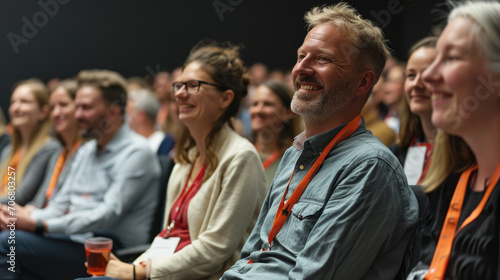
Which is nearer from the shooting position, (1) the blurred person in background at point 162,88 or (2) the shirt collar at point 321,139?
(2) the shirt collar at point 321,139

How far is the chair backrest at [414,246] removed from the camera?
1.38m

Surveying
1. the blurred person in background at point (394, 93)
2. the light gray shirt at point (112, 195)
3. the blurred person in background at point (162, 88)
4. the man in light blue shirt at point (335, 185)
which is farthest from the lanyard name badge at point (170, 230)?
the blurred person in background at point (162, 88)

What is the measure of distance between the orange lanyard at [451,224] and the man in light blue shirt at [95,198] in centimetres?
169

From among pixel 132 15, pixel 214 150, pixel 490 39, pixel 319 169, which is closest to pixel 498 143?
pixel 490 39

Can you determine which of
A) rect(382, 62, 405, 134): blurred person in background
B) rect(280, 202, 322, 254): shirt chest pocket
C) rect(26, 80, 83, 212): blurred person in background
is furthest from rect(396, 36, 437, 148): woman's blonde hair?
rect(382, 62, 405, 134): blurred person in background

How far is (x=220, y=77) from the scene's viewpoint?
2.16m

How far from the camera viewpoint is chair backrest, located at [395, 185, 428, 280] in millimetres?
1376

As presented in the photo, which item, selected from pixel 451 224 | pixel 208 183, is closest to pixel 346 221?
pixel 451 224

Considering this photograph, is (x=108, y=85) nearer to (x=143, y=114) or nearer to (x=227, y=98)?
(x=227, y=98)

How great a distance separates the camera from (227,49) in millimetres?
2273

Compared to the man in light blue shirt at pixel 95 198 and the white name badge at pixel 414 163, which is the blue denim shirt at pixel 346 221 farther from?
the man in light blue shirt at pixel 95 198

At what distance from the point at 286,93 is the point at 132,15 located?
424cm

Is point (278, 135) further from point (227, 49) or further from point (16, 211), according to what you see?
point (16, 211)

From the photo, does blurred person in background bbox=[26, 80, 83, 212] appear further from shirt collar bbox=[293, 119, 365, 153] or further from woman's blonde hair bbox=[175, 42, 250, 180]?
shirt collar bbox=[293, 119, 365, 153]
